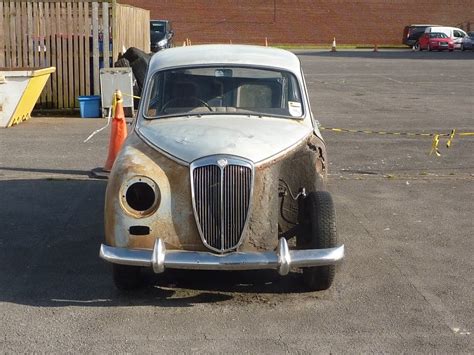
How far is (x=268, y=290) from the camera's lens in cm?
679

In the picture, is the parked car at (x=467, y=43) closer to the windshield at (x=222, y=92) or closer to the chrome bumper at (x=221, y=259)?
the windshield at (x=222, y=92)

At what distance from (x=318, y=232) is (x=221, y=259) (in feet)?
2.65

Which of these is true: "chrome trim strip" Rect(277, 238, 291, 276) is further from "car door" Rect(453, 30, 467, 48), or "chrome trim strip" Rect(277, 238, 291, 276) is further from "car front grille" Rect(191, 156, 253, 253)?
"car door" Rect(453, 30, 467, 48)

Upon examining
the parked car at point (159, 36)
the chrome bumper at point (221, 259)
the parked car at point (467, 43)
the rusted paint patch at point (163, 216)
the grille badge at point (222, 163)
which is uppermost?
the grille badge at point (222, 163)

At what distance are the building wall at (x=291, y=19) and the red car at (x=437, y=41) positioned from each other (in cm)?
665

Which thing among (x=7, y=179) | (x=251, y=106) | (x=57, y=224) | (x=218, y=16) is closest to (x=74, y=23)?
(x=7, y=179)

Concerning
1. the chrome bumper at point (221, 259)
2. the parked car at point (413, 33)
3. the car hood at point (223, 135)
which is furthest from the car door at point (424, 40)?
the chrome bumper at point (221, 259)

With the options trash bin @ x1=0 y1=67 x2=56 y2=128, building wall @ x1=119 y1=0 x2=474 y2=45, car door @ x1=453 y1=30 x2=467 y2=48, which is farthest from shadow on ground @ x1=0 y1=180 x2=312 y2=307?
building wall @ x1=119 y1=0 x2=474 y2=45

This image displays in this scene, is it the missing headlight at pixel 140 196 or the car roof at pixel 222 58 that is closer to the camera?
the missing headlight at pixel 140 196

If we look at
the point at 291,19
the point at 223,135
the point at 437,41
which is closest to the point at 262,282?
the point at 223,135

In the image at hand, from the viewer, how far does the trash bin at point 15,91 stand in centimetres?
1525

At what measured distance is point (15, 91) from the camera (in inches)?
607

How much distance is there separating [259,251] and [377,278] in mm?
1240

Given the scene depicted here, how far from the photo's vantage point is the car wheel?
639 centimetres
